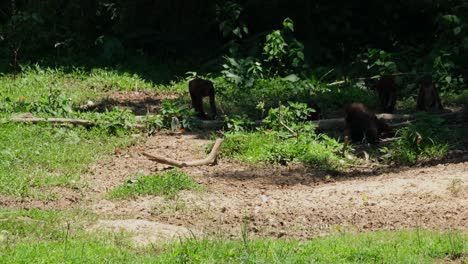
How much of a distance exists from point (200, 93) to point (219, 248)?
7.07m

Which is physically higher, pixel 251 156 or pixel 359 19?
pixel 359 19

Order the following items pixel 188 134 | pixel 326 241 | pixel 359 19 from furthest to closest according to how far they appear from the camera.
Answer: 1. pixel 359 19
2. pixel 188 134
3. pixel 326 241

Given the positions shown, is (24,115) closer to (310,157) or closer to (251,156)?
(251,156)

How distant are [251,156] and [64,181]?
2695 millimetres

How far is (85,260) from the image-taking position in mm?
6402

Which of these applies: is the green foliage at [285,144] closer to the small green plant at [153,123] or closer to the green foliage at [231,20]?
the small green plant at [153,123]

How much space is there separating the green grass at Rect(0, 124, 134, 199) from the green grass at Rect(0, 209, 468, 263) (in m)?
1.77

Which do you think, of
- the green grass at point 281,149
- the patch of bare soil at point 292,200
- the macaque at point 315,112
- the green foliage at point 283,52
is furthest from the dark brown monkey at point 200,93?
the green foliage at point 283,52

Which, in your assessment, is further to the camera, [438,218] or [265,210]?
[265,210]

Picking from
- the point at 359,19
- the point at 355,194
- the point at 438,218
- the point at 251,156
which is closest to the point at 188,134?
the point at 251,156

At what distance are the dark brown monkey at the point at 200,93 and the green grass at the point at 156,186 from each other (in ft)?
12.8

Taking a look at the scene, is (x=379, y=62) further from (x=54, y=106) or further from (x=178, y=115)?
(x=54, y=106)

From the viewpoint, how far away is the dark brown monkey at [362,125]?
38.8 feet

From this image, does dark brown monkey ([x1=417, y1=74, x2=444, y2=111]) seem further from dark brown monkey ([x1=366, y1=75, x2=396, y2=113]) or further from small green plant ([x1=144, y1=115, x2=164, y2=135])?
small green plant ([x1=144, y1=115, x2=164, y2=135])
